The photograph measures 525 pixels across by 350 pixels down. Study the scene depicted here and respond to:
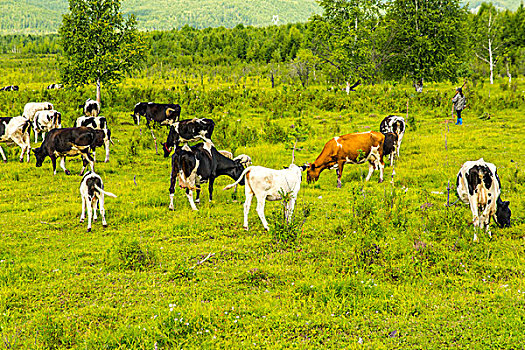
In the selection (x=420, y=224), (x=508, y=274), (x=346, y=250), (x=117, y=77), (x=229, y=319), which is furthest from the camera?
(x=117, y=77)

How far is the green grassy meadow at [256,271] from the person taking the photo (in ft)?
20.7

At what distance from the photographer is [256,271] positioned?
320 inches

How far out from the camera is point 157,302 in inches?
285

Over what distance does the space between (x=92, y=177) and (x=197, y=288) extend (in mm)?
4916

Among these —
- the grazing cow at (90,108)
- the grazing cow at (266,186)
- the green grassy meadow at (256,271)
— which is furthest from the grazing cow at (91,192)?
the grazing cow at (90,108)

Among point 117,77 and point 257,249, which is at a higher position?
point 117,77

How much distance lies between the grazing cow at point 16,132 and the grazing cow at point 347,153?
1215 cm

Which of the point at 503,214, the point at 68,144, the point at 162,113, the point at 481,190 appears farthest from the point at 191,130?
the point at 503,214

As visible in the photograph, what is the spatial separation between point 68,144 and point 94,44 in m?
14.7

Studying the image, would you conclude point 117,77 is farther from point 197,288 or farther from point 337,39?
point 197,288

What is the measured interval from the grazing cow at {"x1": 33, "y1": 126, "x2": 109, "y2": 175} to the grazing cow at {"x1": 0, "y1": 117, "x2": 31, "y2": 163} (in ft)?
7.93

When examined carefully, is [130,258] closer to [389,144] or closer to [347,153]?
[347,153]

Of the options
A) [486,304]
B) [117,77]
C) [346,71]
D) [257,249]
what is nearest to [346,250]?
[257,249]

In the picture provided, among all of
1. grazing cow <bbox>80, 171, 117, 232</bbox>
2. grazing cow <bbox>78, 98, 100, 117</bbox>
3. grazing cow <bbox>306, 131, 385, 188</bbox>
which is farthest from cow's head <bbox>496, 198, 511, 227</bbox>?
grazing cow <bbox>78, 98, 100, 117</bbox>
